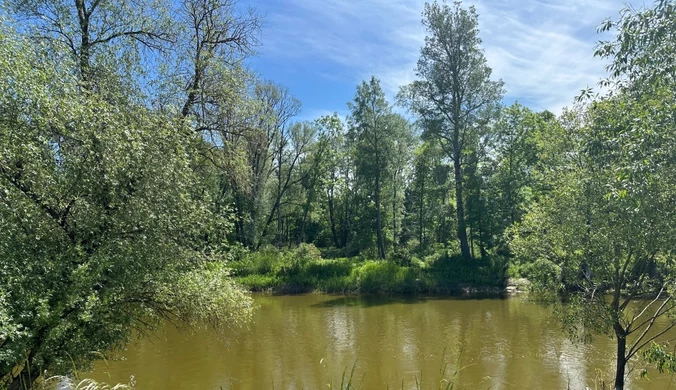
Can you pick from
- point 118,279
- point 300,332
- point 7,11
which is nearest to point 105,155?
point 118,279

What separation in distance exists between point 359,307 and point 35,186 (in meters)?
16.3

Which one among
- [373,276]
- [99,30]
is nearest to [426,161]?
[373,276]

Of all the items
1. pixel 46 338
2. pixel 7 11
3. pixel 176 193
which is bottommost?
pixel 46 338

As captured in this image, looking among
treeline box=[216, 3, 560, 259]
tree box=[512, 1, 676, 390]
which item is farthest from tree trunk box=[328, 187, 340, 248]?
tree box=[512, 1, 676, 390]

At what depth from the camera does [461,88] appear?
88.1ft

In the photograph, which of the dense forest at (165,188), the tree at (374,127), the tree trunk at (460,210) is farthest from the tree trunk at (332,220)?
the dense forest at (165,188)

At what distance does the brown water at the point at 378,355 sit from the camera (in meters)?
10.8

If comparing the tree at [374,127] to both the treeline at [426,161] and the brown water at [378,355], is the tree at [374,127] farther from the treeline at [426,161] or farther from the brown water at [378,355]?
the brown water at [378,355]

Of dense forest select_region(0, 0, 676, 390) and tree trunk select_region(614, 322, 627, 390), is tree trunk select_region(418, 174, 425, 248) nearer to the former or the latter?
dense forest select_region(0, 0, 676, 390)

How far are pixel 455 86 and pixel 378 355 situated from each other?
19000mm

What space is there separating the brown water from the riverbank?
5617 millimetres

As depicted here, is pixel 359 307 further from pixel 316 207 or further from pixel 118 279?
pixel 316 207

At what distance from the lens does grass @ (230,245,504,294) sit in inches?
983

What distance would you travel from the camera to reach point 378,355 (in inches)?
509
